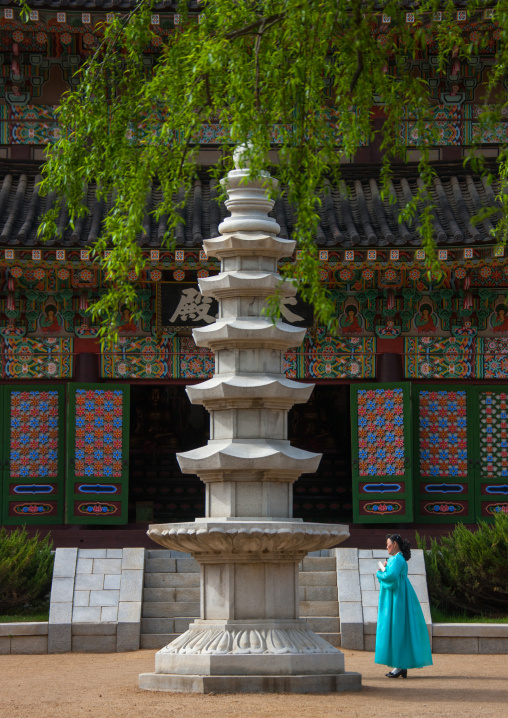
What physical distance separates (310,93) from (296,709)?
3.78 m

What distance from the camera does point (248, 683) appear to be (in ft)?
25.6

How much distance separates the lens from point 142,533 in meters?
14.4

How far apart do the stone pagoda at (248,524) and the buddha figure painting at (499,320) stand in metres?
6.61

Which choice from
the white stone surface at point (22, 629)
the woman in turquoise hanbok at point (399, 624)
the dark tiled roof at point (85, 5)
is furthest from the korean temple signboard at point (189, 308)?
the woman in turquoise hanbok at point (399, 624)

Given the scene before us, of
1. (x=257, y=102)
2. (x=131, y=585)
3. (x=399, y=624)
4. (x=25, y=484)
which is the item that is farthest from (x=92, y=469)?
(x=257, y=102)

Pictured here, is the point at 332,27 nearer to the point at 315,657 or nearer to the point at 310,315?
the point at 315,657

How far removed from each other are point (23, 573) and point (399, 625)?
4992 mm

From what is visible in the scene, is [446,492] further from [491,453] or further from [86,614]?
[86,614]

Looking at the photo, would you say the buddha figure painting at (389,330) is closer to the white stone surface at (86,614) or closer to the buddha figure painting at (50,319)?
the buddha figure painting at (50,319)

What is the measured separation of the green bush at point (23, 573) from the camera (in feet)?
39.8

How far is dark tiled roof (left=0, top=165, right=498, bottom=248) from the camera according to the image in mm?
13875

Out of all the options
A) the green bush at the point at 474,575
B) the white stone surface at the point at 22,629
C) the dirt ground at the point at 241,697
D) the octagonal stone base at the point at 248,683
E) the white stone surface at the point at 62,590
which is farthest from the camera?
the green bush at the point at 474,575

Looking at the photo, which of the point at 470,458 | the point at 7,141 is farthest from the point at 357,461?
the point at 7,141

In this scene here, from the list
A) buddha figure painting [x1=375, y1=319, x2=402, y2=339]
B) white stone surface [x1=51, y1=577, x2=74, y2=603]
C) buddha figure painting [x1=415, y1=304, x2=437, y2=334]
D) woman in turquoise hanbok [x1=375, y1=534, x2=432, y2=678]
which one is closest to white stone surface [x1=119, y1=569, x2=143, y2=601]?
white stone surface [x1=51, y1=577, x2=74, y2=603]
